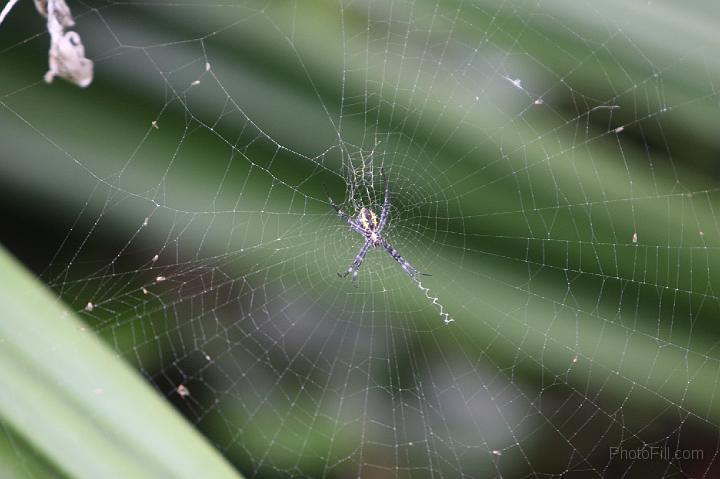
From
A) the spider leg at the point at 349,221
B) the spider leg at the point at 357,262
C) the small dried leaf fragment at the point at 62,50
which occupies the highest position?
the small dried leaf fragment at the point at 62,50

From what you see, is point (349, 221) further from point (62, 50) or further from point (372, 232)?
point (62, 50)

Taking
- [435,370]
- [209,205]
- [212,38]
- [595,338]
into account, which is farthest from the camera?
[435,370]

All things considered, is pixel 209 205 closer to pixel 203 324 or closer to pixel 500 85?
pixel 203 324

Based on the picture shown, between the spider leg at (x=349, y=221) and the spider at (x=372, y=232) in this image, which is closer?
the spider leg at (x=349, y=221)

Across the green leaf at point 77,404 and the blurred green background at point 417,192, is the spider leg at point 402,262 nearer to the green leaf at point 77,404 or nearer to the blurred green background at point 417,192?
the blurred green background at point 417,192

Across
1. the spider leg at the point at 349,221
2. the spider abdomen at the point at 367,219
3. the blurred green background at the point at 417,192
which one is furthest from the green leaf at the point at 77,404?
the spider abdomen at the point at 367,219

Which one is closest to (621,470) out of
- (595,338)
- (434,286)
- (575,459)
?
(575,459)

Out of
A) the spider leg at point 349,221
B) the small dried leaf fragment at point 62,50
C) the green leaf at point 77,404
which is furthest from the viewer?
the spider leg at point 349,221
